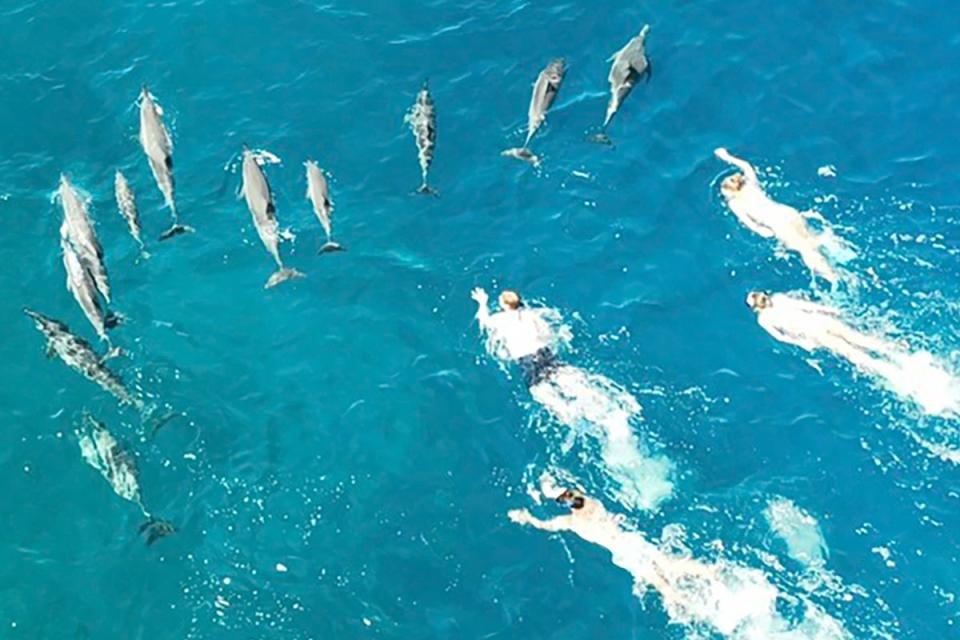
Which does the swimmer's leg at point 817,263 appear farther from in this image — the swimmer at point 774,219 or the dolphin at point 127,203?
the dolphin at point 127,203

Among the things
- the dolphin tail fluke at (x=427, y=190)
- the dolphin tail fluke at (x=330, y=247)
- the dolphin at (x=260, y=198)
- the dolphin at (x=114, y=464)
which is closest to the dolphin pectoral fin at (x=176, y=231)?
the dolphin at (x=260, y=198)

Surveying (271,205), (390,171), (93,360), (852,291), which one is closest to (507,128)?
(390,171)

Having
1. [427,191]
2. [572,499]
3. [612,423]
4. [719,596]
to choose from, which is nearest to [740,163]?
[427,191]

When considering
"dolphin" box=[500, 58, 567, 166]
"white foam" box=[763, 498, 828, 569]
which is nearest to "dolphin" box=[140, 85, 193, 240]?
"dolphin" box=[500, 58, 567, 166]

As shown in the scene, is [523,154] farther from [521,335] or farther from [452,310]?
Result: [521,335]

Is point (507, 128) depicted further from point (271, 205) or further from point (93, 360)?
point (93, 360)

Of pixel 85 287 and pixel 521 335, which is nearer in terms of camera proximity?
pixel 85 287
